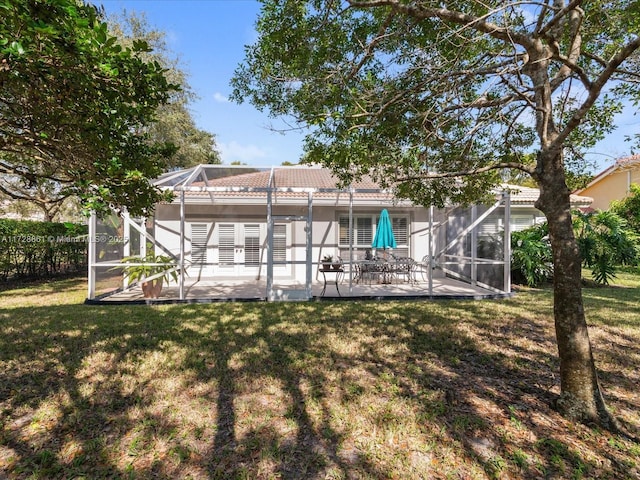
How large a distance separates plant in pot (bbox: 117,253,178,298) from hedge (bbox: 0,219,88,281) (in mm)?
2517

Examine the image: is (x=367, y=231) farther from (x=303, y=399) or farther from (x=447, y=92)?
(x=303, y=399)

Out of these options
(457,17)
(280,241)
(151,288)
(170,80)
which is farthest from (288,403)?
(170,80)

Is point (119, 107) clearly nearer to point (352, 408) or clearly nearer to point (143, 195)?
point (143, 195)

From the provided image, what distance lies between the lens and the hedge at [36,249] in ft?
38.0

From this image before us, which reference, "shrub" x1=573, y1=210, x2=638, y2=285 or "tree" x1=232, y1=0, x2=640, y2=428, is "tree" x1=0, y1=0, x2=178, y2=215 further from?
"shrub" x1=573, y1=210, x2=638, y2=285

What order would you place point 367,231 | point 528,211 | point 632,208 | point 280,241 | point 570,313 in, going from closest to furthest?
1. point 570,313
2. point 280,241
3. point 367,231
4. point 528,211
5. point 632,208

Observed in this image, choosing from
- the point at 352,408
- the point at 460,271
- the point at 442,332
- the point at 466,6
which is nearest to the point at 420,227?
the point at 460,271

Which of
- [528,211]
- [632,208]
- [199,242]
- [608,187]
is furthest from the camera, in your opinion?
[608,187]

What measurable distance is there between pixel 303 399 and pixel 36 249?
13849 mm

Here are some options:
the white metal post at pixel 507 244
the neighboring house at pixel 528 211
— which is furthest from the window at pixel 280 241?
the neighboring house at pixel 528 211

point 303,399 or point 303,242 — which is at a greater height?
point 303,242

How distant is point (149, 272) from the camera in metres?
9.71

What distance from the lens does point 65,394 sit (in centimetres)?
393

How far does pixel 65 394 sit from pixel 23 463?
3.97 ft
